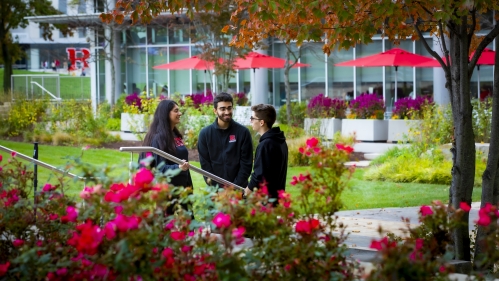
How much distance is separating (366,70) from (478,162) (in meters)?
14.6

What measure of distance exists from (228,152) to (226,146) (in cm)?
7

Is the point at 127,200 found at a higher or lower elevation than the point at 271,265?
higher

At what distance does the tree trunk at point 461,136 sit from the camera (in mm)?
7246

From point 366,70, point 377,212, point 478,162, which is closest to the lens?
point 377,212

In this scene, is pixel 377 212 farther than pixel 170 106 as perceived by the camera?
Yes

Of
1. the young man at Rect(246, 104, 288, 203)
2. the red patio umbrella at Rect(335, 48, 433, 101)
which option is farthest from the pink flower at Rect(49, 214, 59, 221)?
the red patio umbrella at Rect(335, 48, 433, 101)

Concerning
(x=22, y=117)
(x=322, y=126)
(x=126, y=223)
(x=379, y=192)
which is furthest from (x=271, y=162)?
(x=22, y=117)

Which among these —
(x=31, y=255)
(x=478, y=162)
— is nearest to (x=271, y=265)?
(x=31, y=255)

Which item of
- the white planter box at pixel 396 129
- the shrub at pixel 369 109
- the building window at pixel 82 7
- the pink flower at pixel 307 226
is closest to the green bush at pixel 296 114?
the shrub at pixel 369 109

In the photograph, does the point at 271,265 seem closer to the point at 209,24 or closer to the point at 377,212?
the point at 377,212

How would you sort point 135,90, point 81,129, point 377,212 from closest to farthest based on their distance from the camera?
point 377,212
point 81,129
point 135,90

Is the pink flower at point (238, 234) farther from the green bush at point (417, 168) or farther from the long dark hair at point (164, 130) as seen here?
the green bush at point (417, 168)

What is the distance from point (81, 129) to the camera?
75.0 ft

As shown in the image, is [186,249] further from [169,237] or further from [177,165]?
[177,165]
